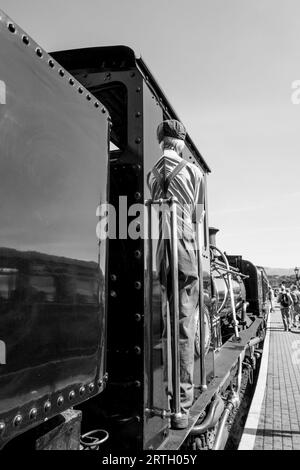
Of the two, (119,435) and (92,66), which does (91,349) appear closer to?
(119,435)

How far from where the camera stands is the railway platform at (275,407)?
15.2 feet

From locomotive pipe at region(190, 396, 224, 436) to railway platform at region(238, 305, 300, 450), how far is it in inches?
70.4

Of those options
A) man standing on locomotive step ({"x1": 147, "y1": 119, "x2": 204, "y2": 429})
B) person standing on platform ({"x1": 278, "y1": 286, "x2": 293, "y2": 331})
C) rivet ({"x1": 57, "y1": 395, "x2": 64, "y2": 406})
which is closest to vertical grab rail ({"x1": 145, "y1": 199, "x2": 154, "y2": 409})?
man standing on locomotive step ({"x1": 147, "y1": 119, "x2": 204, "y2": 429})

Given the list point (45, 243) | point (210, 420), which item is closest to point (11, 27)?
point (45, 243)

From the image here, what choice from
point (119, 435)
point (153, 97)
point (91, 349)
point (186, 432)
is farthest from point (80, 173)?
point (186, 432)

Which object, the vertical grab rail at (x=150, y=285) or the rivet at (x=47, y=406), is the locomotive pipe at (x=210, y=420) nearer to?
the vertical grab rail at (x=150, y=285)

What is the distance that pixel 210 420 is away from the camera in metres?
2.68

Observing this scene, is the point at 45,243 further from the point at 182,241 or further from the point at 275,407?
the point at 275,407

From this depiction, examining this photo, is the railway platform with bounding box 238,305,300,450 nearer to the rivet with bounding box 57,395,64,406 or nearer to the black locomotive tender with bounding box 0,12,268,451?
the black locomotive tender with bounding box 0,12,268,451

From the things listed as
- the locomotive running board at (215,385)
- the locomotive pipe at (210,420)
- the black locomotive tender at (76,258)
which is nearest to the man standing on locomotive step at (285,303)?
the locomotive running board at (215,385)

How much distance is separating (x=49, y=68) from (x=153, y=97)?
1146 mm

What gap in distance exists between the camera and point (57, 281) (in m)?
1.26

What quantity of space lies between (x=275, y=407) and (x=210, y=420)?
12.7 feet

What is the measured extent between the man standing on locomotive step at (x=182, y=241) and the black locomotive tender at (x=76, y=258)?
89 millimetres
